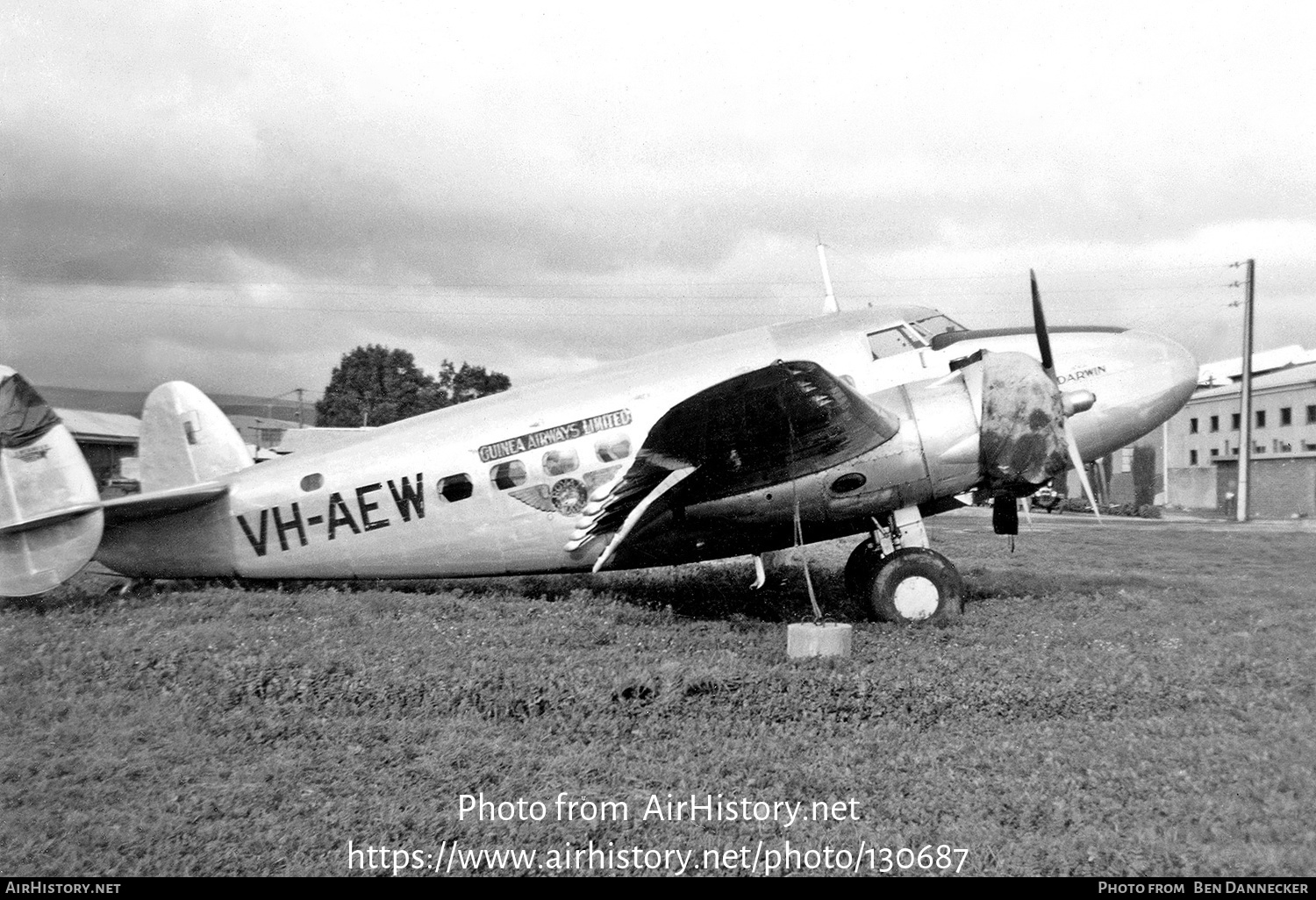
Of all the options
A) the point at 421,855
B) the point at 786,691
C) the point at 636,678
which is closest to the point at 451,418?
the point at 636,678

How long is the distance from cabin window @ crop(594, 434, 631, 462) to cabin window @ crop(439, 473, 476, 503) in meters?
1.28

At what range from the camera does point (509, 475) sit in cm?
842

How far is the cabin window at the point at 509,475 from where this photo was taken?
27.6 feet

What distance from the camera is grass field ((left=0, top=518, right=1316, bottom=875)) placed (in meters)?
3.62

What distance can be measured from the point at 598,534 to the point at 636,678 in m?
2.94

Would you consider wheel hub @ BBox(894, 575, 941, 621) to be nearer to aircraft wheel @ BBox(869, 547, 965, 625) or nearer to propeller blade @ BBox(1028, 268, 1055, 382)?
aircraft wheel @ BBox(869, 547, 965, 625)

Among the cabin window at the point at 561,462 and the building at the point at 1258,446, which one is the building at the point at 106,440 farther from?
the building at the point at 1258,446

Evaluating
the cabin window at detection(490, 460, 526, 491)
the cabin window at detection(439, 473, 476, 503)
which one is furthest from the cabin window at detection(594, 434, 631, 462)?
the cabin window at detection(439, 473, 476, 503)

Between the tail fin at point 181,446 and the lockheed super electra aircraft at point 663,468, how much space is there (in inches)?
1.2

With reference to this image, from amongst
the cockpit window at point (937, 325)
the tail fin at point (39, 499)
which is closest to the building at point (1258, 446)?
the cockpit window at point (937, 325)

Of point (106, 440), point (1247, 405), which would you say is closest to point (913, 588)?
point (1247, 405)

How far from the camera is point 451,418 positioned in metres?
8.86

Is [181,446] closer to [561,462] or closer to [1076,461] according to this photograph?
[561,462]

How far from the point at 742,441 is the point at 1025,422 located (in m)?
2.41
